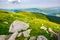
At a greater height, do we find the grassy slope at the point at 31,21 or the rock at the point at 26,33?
the grassy slope at the point at 31,21

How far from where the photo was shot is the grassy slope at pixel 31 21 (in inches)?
61.8

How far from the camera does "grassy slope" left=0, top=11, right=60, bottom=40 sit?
1.57 metres

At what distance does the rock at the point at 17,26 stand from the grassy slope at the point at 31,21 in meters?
0.04

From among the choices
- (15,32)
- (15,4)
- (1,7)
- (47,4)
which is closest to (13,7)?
(15,4)

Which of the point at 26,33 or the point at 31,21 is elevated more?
the point at 31,21

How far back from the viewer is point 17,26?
5.21ft

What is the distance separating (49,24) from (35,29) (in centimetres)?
19

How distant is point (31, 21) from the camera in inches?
63.7

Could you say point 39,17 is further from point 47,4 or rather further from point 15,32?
point 15,32

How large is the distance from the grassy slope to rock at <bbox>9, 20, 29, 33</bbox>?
1.5 inches

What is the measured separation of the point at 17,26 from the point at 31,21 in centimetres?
18

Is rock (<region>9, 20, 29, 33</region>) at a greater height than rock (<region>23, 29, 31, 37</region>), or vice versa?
rock (<region>9, 20, 29, 33</region>)

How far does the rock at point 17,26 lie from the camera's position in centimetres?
157

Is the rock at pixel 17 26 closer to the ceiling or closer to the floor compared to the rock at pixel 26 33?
closer to the ceiling
